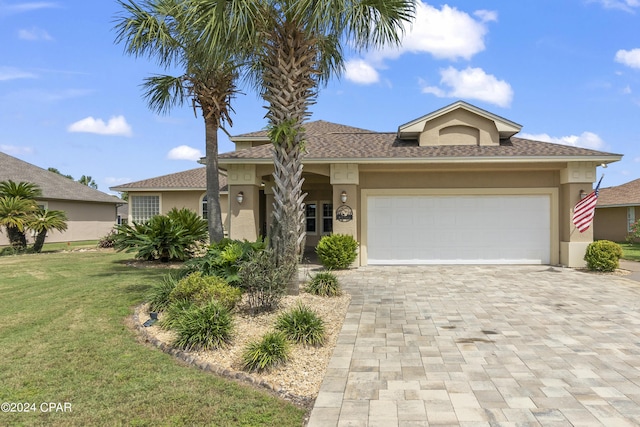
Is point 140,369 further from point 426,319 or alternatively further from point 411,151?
point 411,151

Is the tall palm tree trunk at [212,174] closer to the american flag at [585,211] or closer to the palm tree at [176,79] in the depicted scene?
the palm tree at [176,79]

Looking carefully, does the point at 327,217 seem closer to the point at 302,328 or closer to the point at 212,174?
the point at 212,174

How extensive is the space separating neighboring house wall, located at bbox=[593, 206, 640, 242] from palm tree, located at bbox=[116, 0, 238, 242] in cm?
2455

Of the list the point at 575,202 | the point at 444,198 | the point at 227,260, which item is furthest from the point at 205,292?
the point at 575,202

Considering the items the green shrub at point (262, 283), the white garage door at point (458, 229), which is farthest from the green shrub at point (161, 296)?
the white garage door at point (458, 229)

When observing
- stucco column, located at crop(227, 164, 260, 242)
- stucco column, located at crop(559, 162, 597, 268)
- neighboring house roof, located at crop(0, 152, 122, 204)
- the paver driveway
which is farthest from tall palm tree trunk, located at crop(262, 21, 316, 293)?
neighboring house roof, located at crop(0, 152, 122, 204)

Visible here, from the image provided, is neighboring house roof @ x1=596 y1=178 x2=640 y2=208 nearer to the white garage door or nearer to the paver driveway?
the white garage door

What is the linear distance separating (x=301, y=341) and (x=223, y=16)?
5.70 metres

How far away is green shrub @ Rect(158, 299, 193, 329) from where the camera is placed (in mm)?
5863

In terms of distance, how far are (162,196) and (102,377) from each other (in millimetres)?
19707

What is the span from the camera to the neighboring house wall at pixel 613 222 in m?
24.2

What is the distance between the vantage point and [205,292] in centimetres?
639

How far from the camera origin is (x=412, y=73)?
12.6m

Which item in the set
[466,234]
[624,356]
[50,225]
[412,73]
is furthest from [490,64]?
[50,225]
